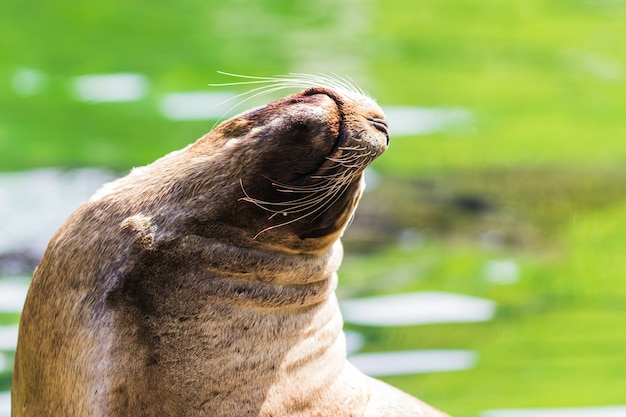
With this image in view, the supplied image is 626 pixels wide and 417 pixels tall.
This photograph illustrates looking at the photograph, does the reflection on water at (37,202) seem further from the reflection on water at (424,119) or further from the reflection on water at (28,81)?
the reflection on water at (424,119)

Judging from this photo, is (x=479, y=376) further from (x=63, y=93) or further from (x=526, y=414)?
(x=63, y=93)

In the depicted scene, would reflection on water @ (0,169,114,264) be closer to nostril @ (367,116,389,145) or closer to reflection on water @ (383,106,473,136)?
reflection on water @ (383,106,473,136)

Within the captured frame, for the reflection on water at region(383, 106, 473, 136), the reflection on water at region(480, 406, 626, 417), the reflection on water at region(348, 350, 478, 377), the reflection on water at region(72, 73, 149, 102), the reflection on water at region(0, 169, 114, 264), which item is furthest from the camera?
the reflection on water at region(72, 73, 149, 102)

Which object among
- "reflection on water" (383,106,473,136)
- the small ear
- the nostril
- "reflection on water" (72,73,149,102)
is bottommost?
the small ear

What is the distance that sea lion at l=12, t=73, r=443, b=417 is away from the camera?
2555mm

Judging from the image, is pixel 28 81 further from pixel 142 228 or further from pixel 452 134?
pixel 142 228

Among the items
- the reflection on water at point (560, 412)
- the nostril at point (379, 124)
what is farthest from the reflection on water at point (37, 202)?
the nostril at point (379, 124)

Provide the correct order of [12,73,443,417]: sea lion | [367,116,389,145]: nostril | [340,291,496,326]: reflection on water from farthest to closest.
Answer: [340,291,496,326]: reflection on water → [367,116,389,145]: nostril → [12,73,443,417]: sea lion

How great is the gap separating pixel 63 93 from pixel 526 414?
184 inches

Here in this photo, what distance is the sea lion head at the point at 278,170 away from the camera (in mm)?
2564

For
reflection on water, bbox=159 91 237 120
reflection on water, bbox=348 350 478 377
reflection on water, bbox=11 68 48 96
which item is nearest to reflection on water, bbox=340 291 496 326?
reflection on water, bbox=348 350 478 377

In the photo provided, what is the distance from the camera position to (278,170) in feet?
8.46

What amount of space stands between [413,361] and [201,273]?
8.46 ft

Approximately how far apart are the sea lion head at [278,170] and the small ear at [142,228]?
4 cm
